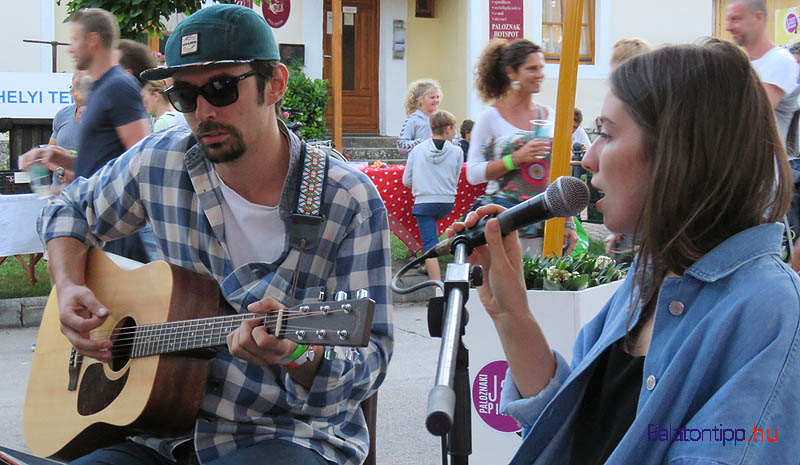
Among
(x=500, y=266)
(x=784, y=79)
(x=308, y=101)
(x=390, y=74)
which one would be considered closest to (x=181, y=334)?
(x=500, y=266)

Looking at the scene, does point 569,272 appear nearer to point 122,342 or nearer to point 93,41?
point 122,342

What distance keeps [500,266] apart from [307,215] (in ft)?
1.77

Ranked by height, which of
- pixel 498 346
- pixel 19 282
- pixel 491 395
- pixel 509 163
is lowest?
pixel 19 282

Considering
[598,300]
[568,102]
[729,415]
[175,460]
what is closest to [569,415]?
[729,415]

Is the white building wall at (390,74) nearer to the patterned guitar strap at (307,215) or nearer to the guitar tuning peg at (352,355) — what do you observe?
the patterned guitar strap at (307,215)

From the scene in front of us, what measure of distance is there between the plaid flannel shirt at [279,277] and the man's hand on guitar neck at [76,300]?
283 millimetres

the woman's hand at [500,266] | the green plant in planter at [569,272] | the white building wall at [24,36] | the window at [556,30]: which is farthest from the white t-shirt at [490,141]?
the window at [556,30]

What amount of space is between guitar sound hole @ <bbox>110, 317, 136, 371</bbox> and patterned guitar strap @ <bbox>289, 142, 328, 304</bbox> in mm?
539

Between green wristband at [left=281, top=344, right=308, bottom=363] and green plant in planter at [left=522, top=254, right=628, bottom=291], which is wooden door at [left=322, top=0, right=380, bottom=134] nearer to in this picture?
green plant in planter at [left=522, top=254, right=628, bottom=291]

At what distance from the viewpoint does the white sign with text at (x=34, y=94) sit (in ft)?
28.0

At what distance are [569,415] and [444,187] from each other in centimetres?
594

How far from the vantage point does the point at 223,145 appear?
219cm

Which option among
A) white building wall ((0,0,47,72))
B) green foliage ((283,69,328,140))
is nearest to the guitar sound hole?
green foliage ((283,69,328,140))

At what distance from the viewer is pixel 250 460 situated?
6.38 ft
